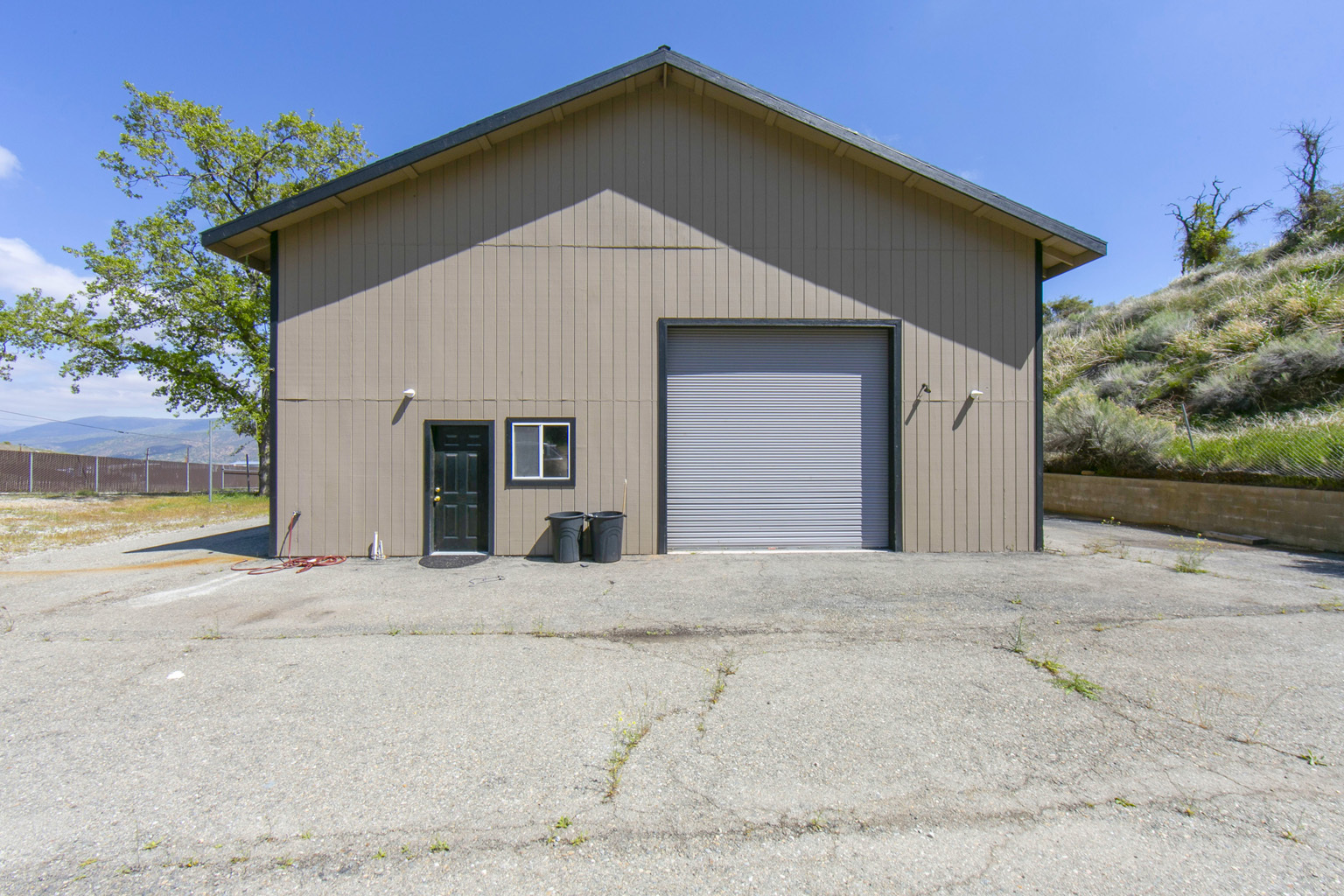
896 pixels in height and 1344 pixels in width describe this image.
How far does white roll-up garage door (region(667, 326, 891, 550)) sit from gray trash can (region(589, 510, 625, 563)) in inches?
49.2

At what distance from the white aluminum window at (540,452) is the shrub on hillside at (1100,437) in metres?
12.8

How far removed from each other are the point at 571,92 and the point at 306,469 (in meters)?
7.51

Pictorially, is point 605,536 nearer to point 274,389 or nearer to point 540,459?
point 540,459

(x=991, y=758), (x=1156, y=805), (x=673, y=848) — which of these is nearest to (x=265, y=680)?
(x=673, y=848)

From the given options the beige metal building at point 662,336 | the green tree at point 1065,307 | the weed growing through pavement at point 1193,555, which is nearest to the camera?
the weed growing through pavement at point 1193,555

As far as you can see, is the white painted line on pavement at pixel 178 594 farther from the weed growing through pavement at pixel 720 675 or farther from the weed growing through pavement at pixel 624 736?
the weed growing through pavement at pixel 720 675

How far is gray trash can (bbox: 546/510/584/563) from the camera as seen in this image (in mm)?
9188

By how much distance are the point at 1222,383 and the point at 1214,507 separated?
5060 mm

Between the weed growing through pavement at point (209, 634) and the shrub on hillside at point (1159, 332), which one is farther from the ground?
the shrub on hillside at point (1159, 332)

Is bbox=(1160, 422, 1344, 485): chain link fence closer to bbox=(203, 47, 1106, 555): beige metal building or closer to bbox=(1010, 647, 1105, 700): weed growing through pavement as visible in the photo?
bbox=(203, 47, 1106, 555): beige metal building

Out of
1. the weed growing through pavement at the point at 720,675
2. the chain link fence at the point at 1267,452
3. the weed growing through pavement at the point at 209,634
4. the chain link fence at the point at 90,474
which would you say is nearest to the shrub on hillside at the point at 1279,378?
the chain link fence at the point at 1267,452

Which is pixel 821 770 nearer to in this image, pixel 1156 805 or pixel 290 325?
pixel 1156 805

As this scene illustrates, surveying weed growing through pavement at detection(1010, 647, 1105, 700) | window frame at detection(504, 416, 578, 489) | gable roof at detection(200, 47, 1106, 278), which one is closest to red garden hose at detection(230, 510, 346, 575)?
window frame at detection(504, 416, 578, 489)

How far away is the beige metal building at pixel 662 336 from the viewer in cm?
962
